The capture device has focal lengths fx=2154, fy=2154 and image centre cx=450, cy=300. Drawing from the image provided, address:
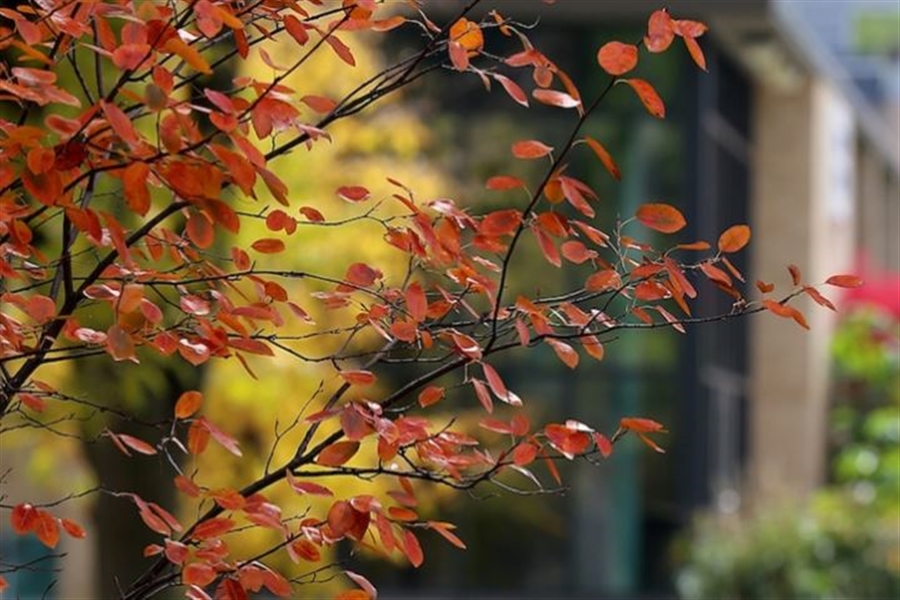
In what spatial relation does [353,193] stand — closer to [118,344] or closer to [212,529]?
[212,529]

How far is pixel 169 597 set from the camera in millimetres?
10773

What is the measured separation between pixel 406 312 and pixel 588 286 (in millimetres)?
279

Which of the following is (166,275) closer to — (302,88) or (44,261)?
(44,261)

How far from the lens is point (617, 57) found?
2.99 meters

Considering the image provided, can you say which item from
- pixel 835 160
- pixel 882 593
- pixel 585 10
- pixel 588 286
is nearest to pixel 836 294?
pixel 835 160

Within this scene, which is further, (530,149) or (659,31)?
(530,149)

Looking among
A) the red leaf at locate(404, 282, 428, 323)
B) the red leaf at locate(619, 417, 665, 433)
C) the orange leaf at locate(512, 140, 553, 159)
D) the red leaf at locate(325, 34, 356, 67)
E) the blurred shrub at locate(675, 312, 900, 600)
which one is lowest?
the blurred shrub at locate(675, 312, 900, 600)

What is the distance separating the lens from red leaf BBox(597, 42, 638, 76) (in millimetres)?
2967

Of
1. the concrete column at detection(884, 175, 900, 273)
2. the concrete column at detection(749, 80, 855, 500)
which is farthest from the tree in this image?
the concrete column at detection(884, 175, 900, 273)

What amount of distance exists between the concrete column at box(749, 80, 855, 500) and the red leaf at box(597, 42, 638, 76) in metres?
22.5

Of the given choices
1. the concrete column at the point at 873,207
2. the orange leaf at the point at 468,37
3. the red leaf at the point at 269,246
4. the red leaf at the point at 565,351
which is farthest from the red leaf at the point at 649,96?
the concrete column at the point at 873,207

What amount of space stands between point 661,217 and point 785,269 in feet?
75.9

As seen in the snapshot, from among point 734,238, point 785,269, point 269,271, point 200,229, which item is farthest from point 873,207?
point 200,229

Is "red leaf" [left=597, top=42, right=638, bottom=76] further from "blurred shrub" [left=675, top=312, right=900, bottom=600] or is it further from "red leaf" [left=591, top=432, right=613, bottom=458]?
"blurred shrub" [left=675, top=312, right=900, bottom=600]
